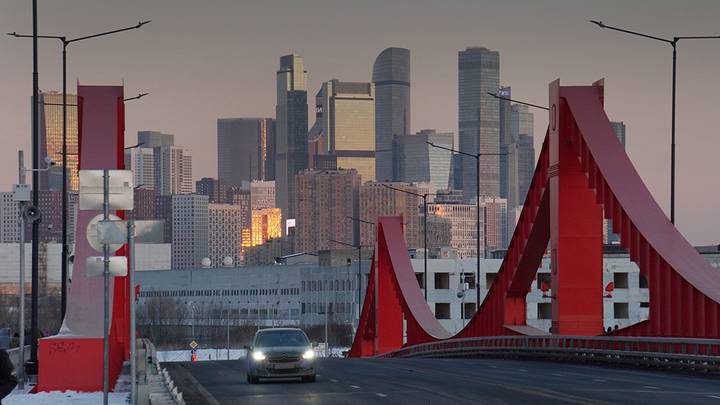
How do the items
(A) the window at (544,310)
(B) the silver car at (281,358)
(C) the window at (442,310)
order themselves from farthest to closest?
(C) the window at (442,310), (A) the window at (544,310), (B) the silver car at (281,358)

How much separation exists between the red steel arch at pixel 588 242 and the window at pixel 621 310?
9691 cm

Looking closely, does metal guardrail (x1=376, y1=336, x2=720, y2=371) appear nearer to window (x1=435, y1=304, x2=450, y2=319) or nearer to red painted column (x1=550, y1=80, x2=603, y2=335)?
red painted column (x1=550, y1=80, x2=603, y2=335)

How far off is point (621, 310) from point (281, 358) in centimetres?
12395

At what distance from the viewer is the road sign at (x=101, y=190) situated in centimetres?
2544

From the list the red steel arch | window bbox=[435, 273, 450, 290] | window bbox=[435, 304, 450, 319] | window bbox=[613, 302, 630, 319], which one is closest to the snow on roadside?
the red steel arch

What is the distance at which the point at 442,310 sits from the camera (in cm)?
16150

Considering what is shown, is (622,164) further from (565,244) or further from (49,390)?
(49,390)

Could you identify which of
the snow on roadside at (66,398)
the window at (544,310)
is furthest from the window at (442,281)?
the snow on roadside at (66,398)

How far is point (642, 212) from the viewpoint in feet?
143

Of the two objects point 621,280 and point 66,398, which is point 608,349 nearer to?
point 66,398

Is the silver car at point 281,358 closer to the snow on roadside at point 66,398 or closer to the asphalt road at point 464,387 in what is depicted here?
the asphalt road at point 464,387

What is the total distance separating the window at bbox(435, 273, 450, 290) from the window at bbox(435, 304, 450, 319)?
1672 mm

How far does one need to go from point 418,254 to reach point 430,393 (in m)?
162

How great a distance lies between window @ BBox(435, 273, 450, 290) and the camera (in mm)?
162250
